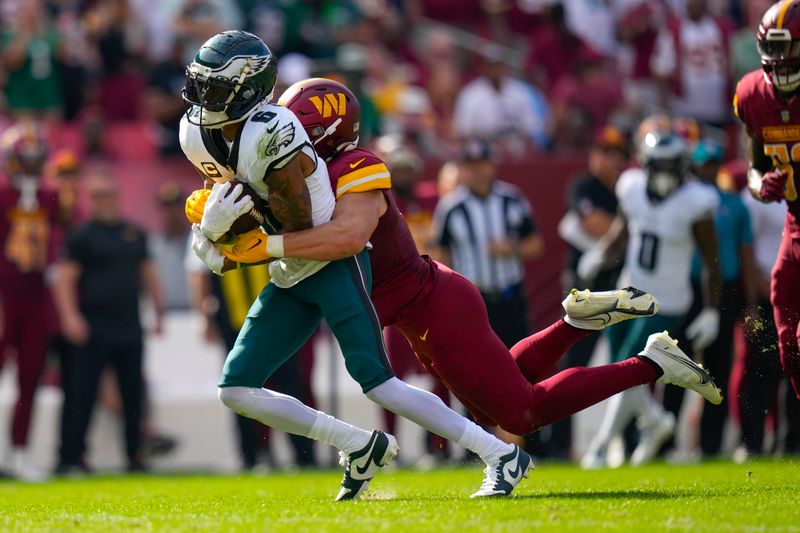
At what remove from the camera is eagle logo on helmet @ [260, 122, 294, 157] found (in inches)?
184

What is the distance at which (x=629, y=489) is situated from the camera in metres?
5.38

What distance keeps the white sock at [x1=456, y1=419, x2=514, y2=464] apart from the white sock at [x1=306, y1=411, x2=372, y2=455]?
1.15 ft

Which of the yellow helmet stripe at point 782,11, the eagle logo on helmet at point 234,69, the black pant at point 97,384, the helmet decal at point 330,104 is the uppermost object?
the eagle logo on helmet at point 234,69

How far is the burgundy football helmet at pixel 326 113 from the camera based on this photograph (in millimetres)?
5016

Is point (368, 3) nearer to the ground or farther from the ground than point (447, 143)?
farther from the ground

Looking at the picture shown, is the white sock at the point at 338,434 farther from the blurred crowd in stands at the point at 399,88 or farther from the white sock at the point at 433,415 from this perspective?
the blurred crowd in stands at the point at 399,88

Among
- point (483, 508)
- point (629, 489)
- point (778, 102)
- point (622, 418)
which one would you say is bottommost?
point (622, 418)

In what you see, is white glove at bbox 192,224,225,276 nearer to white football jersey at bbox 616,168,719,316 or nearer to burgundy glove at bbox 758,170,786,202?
burgundy glove at bbox 758,170,786,202

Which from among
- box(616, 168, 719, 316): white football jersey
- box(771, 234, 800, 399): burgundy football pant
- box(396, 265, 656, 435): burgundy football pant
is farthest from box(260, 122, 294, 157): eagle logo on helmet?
box(616, 168, 719, 316): white football jersey

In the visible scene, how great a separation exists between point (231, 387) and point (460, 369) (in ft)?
2.71

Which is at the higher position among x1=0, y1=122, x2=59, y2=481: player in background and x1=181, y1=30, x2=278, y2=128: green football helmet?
x1=181, y1=30, x2=278, y2=128: green football helmet

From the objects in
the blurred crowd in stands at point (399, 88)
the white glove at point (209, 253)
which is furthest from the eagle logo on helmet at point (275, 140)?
the blurred crowd in stands at point (399, 88)

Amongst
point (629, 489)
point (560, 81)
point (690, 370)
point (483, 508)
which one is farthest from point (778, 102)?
point (560, 81)

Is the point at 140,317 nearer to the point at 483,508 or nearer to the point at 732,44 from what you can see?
the point at 483,508
